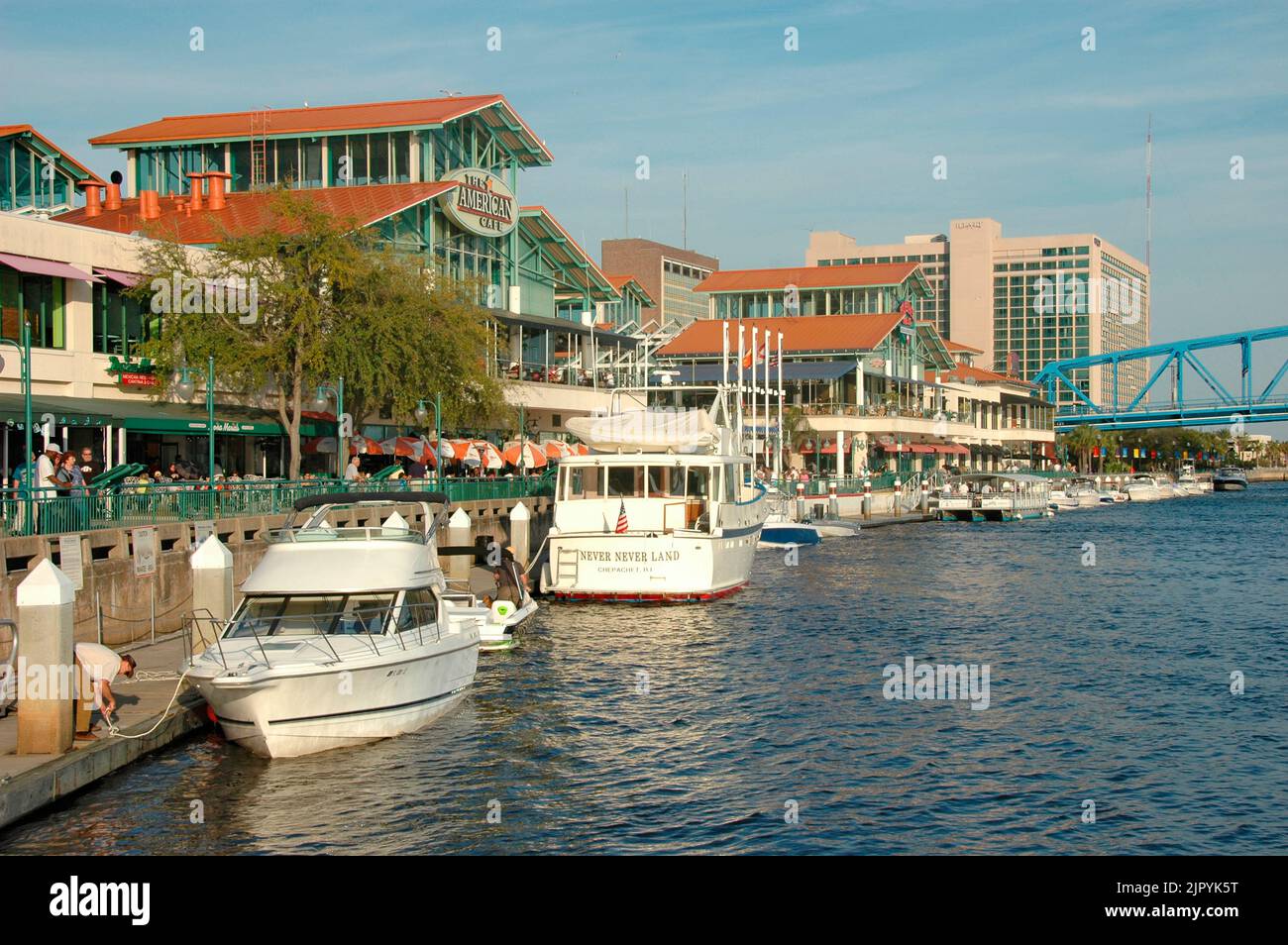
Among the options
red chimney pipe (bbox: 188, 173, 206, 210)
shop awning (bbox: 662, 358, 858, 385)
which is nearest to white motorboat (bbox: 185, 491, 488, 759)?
red chimney pipe (bbox: 188, 173, 206, 210)

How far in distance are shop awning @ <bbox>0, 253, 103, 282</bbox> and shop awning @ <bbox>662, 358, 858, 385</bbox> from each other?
175 feet

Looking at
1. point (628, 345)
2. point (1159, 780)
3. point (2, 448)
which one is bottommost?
point (1159, 780)

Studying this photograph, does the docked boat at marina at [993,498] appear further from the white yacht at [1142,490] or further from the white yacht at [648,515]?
the white yacht at [648,515]

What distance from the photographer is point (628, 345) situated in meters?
74.2

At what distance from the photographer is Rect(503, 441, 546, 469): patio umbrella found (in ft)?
170

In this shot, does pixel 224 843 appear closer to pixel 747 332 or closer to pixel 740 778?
pixel 740 778

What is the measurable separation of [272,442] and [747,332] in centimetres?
5790

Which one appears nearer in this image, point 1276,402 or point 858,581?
point 858,581

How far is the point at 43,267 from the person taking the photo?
3478 cm

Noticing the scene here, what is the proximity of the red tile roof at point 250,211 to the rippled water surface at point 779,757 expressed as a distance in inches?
887

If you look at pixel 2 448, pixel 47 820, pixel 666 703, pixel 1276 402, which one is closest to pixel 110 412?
pixel 2 448

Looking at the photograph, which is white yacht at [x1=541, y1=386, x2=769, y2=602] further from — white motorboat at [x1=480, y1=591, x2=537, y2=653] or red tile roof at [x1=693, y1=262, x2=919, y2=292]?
red tile roof at [x1=693, y1=262, x2=919, y2=292]

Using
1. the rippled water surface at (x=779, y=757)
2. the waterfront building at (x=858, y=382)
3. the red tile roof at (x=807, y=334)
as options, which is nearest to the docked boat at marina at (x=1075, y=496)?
the waterfront building at (x=858, y=382)
